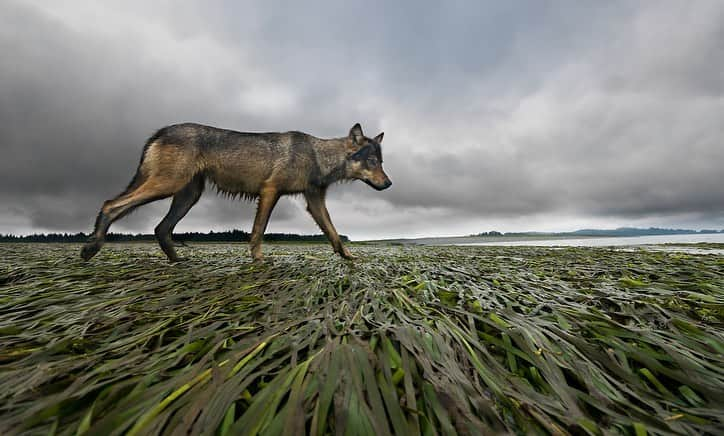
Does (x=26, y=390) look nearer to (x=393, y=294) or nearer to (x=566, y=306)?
(x=393, y=294)

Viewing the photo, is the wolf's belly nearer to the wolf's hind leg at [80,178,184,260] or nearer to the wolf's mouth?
the wolf's hind leg at [80,178,184,260]

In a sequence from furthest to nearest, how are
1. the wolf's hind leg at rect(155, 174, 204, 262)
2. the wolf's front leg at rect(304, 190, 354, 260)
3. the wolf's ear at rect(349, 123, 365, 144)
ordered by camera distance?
1. the wolf's ear at rect(349, 123, 365, 144)
2. the wolf's front leg at rect(304, 190, 354, 260)
3. the wolf's hind leg at rect(155, 174, 204, 262)

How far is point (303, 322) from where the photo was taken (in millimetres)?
1212

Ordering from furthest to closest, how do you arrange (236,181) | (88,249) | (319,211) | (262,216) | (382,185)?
(382,185) → (319,211) → (236,181) → (262,216) → (88,249)

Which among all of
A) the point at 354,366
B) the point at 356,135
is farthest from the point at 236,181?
the point at 354,366

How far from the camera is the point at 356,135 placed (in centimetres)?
498

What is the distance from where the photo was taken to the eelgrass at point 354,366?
634mm

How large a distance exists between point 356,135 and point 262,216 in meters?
2.37

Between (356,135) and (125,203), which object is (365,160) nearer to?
(356,135)

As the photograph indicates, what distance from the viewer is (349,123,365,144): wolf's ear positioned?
4.92 meters

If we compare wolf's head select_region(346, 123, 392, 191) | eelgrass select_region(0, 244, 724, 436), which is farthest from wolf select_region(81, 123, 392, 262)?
eelgrass select_region(0, 244, 724, 436)

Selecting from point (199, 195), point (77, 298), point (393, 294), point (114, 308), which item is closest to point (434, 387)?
point (393, 294)

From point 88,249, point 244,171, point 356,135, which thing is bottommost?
point 88,249

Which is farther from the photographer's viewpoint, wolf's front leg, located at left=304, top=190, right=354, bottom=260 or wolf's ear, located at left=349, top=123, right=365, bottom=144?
wolf's ear, located at left=349, top=123, right=365, bottom=144
